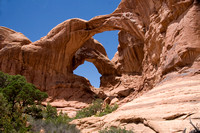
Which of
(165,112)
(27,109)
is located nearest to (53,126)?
(27,109)

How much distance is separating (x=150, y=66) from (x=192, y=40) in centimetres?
534

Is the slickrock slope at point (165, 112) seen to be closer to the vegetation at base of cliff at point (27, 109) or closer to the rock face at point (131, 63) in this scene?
the rock face at point (131, 63)

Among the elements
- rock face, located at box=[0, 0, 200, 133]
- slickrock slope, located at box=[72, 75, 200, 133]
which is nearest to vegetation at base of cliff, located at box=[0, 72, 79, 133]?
rock face, located at box=[0, 0, 200, 133]

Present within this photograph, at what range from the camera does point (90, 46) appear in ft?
91.1

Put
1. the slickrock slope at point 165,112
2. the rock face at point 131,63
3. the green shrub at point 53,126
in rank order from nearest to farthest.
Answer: the slickrock slope at point 165,112
the rock face at point 131,63
the green shrub at point 53,126

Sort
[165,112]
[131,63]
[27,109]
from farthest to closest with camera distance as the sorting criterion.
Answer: [131,63], [27,109], [165,112]

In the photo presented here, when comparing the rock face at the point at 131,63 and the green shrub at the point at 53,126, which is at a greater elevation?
the rock face at the point at 131,63

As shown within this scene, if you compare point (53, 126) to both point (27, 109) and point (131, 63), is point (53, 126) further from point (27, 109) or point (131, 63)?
point (131, 63)

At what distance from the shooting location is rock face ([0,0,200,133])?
6727mm

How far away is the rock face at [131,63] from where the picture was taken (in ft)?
22.1

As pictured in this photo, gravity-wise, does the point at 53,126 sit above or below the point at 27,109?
below

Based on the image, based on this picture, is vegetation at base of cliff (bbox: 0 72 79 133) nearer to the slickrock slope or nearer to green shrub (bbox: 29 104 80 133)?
green shrub (bbox: 29 104 80 133)

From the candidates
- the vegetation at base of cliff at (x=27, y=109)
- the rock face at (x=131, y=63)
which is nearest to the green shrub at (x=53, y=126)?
the vegetation at base of cliff at (x=27, y=109)

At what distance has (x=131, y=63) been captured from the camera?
2595 centimetres
